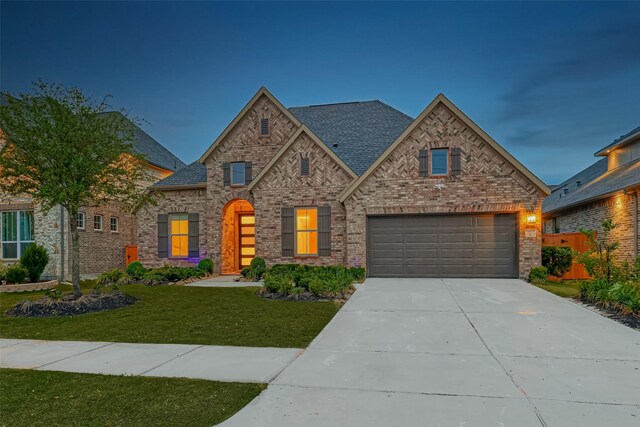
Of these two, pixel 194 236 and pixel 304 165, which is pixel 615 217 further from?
pixel 194 236

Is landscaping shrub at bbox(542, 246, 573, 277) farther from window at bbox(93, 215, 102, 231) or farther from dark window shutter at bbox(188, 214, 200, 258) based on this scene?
window at bbox(93, 215, 102, 231)

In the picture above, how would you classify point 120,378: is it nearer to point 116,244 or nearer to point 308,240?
point 308,240

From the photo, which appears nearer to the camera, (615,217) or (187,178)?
(615,217)

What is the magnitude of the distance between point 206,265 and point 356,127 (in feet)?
32.4

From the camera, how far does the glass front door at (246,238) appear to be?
17312 millimetres

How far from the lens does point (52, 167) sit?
9078 mm

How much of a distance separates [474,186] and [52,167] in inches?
505

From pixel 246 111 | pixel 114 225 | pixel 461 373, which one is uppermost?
pixel 246 111

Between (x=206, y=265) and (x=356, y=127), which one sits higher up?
(x=356, y=127)

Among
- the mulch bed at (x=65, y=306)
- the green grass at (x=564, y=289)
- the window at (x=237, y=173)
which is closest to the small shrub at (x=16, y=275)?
the mulch bed at (x=65, y=306)

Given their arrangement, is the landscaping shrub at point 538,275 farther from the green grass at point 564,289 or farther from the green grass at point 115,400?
the green grass at point 115,400

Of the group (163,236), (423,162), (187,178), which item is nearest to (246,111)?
(187,178)

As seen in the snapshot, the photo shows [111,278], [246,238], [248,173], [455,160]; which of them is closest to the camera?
[455,160]

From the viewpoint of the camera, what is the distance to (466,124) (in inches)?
517
